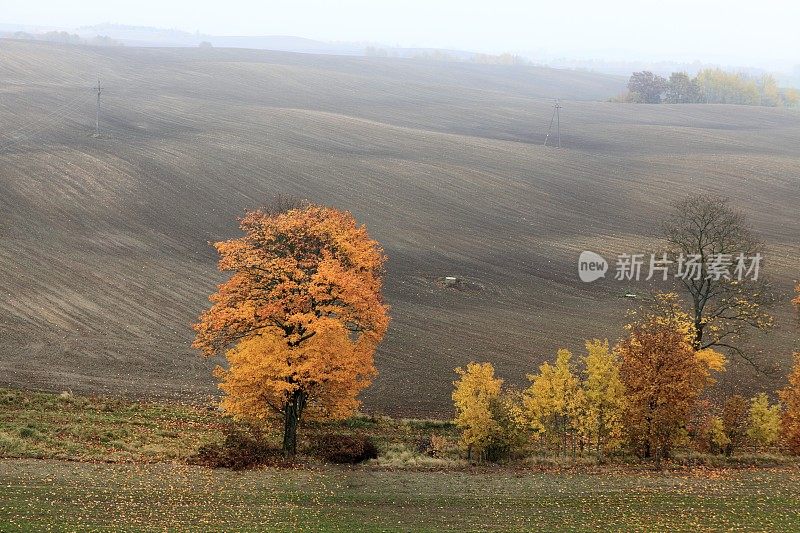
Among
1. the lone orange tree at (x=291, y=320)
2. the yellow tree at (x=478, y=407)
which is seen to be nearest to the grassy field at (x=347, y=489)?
the yellow tree at (x=478, y=407)

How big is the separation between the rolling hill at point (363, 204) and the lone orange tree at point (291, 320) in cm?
816

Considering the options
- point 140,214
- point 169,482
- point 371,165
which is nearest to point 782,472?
point 169,482

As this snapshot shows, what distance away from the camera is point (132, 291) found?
5703cm

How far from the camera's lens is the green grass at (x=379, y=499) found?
27.2m

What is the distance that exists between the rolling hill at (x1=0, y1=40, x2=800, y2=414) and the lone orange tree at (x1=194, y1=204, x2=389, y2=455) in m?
8.16

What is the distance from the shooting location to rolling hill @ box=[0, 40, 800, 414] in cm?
5022

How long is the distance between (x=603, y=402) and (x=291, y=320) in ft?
44.3

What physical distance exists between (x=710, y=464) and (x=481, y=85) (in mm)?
165064

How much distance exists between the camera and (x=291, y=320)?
34.5 m

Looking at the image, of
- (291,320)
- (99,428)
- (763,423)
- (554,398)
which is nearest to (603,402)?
(554,398)

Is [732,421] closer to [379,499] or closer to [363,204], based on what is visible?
[379,499]

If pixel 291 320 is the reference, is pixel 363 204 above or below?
above

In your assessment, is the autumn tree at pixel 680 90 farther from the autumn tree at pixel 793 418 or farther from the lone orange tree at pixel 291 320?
the lone orange tree at pixel 291 320

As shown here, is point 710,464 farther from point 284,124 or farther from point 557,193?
point 284,124
